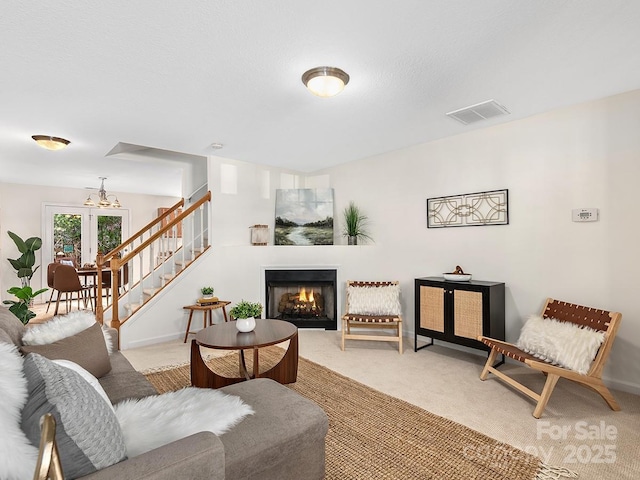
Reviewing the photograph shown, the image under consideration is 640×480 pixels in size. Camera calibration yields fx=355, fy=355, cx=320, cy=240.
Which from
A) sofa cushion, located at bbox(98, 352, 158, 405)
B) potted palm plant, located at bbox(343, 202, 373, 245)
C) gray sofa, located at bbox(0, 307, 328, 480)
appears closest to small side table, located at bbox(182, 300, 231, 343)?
sofa cushion, located at bbox(98, 352, 158, 405)

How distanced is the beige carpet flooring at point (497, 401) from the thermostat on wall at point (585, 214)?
1.42 meters

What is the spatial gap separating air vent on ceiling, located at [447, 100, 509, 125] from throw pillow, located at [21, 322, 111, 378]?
3340 mm

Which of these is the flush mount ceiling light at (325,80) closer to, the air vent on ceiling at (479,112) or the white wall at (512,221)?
the air vent on ceiling at (479,112)

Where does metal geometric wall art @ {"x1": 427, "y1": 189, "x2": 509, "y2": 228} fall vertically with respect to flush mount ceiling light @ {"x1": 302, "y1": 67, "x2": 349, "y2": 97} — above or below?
below

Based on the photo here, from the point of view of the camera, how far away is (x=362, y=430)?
2279mm

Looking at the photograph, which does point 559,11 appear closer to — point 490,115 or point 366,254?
point 490,115

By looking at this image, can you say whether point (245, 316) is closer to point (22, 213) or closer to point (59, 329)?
point (59, 329)

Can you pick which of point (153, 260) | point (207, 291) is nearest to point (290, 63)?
point (207, 291)

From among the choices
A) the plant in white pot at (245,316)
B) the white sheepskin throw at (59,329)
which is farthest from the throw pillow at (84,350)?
the plant in white pot at (245,316)

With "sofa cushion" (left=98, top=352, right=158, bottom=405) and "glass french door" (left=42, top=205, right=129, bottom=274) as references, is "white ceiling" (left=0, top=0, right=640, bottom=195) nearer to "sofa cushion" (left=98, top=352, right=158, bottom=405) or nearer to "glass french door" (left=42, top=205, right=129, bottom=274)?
"sofa cushion" (left=98, top=352, right=158, bottom=405)

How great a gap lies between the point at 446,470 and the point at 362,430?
56cm

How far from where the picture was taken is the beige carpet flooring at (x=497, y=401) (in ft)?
6.78

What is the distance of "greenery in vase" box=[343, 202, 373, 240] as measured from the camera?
5039mm

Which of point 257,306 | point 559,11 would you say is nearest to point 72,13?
point 257,306
